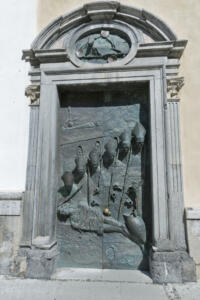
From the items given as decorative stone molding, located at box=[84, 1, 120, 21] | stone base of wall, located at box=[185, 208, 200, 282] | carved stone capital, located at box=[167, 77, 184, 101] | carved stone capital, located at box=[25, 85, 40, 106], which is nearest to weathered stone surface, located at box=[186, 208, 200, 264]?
stone base of wall, located at box=[185, 208, 200, 282]

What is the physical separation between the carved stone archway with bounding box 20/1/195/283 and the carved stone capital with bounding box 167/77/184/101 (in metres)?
0.01

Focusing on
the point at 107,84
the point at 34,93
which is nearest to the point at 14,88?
the point at 34,93

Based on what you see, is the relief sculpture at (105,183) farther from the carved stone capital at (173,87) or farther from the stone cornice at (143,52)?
the stone cornice at (143,52)

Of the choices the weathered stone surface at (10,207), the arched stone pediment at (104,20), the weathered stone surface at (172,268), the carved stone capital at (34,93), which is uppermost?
the arched stone pediment at (104,20)

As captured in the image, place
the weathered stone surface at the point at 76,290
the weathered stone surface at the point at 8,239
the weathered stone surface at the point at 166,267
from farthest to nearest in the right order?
the weathered stone surface at the point at 8,239 < the weathered stone surface at the point at 166,267 < the weathered stone surface at the point at 76,290

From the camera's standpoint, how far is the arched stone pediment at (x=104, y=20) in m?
3.75

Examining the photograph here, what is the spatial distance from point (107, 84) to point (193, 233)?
102 inches

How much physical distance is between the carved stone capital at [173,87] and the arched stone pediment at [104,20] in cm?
71

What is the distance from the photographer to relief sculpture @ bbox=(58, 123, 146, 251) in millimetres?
3652

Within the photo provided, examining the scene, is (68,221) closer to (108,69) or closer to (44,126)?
(44,126)

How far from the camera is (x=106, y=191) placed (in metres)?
3.75

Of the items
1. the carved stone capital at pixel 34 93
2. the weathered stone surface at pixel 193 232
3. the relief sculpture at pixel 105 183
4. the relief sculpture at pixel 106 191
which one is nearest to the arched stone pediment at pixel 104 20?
the carved stone capital at pixel 34 93

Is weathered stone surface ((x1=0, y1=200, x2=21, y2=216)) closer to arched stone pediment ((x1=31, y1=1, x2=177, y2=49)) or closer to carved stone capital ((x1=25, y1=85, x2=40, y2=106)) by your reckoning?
carved stone capital ((x1=25, y1=85, x2=40, y2=106))

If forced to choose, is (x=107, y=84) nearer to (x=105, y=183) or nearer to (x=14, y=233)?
(x=105, y=183)
